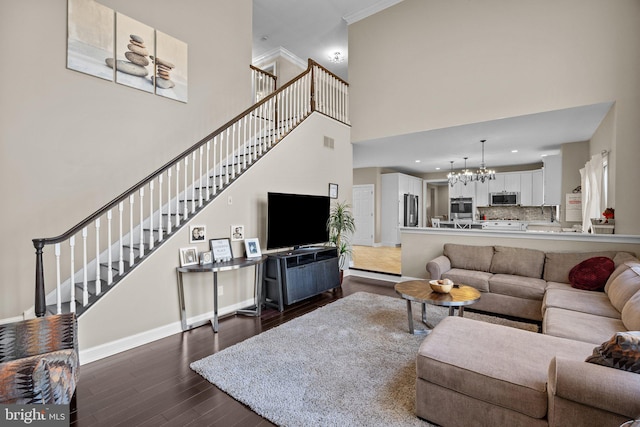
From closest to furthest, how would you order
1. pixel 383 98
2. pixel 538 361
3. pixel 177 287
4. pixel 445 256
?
pixel 538 361 → pixel 177 287 → pixel 445 256 → pixel 383 98

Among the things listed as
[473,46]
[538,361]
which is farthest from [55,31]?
[473,46]

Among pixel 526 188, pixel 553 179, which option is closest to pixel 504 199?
pixel 526 188

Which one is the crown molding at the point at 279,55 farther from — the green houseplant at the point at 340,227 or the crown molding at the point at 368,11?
the green houseplant at the point at 340,227

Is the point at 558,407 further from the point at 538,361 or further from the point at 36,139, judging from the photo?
the point at 36,139

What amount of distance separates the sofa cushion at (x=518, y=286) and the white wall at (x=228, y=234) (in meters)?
3.08

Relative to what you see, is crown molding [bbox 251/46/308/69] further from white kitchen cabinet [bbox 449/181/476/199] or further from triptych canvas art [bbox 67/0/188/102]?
white kitchen cabinet [bbox 449/181/476/199]

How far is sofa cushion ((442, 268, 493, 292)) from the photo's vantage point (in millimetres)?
3803

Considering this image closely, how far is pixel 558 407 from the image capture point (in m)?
1.43

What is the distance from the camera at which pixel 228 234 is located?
3.88m

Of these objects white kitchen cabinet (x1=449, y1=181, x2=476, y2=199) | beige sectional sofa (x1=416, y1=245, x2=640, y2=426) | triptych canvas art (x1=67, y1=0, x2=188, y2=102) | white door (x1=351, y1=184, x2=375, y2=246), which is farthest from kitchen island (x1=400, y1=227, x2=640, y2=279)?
white kitchen cabinet (x1=449, y1=181, x2=476, y2=199)

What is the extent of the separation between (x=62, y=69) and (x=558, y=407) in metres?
5.08

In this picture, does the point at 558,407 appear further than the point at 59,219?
No


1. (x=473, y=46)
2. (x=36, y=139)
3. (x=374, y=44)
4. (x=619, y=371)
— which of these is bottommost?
(x=619, y=371)

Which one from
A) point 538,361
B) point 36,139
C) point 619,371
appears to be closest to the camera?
point 619,371
